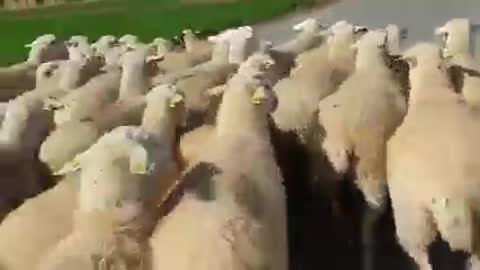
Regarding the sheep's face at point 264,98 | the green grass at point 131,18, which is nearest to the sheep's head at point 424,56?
the sheep's face at point 264,98

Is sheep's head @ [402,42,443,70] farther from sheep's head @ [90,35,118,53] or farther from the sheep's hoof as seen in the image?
sheep's head @ [90,35,118,53]

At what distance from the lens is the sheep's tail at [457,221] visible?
126 inches

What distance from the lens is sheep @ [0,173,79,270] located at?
288cm

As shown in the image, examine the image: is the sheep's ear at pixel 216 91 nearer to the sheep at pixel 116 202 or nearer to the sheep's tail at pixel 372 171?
the sheep's tail at pixel 372 171

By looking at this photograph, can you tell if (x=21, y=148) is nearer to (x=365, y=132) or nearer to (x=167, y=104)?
(x=167, y=104)

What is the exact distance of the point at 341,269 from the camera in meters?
4.14

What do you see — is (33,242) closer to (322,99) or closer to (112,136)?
(112,136)

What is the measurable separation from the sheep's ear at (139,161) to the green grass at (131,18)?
20.5 ft

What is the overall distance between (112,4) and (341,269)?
7.32m

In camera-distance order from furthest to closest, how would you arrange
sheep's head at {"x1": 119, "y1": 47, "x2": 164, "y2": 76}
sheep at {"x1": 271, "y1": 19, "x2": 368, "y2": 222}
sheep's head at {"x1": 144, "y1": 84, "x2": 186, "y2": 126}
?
sheep's head at {"x1": 119, "y1": 47, "x2": 164, "y2": 76}, sheep at {"x1": 271, "y1": 19, "x2": 368, "y2": 222}, sheep's head at {"x1": 144, "y1": 84, "x2": 186, "y2": 126}

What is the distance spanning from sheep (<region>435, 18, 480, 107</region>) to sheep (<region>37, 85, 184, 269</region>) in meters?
1.76

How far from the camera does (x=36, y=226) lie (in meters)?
2.97

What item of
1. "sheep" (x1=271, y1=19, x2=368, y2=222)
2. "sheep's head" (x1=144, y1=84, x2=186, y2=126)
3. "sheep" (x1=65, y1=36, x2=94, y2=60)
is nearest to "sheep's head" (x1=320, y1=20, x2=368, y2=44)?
"sheep" (x1=271, y1=19, x2=368, y2=222)

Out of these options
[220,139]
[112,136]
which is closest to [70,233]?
[112,136]
